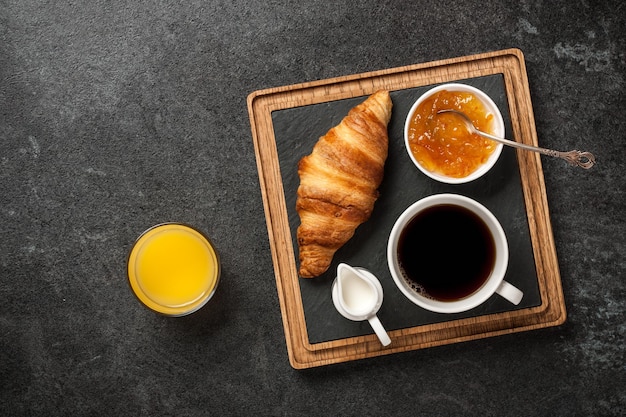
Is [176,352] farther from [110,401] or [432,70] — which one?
[432,70]

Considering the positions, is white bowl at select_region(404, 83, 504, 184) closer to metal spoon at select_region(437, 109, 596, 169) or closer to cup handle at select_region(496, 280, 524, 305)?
metal spoon at select_region(437, 109, 596, 169)

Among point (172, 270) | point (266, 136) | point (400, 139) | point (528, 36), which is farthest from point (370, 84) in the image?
point (172, 270)

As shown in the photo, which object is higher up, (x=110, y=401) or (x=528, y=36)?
(x=528, y=36)

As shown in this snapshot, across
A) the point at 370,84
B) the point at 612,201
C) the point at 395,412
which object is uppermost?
the point at 370,84

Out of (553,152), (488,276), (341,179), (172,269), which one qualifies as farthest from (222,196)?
(553,152)

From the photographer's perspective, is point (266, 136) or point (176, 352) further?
point (176, 352)

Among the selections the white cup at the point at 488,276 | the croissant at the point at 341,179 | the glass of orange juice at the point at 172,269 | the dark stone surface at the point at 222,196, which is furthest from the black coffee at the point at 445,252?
the glass of orange juice at the point at 172,269

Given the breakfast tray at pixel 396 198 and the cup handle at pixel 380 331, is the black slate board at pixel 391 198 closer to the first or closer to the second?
the breakfast tray at pixel 396 198
